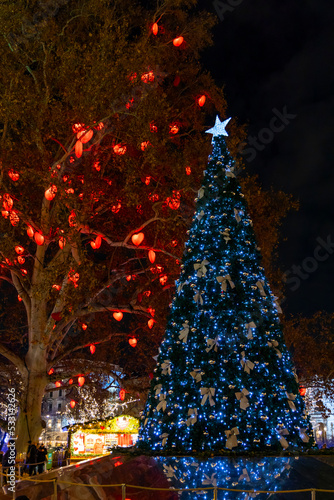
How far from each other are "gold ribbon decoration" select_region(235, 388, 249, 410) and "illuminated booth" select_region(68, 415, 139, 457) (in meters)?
13.1

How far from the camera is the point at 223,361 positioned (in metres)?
7.82

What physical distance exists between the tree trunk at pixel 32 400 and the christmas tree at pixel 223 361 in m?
6.06

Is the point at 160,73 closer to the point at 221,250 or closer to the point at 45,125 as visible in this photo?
the point at 45,125

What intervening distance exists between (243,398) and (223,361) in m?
0.68

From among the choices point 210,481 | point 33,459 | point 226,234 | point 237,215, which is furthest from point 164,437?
point 33,459

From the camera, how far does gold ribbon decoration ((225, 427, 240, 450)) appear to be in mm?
7301

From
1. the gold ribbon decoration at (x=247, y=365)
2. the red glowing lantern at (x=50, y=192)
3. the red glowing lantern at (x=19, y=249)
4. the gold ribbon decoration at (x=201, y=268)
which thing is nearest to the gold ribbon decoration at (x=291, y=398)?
the gold ribbon decoration at (x=247, y=365)

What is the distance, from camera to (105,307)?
14.4 meters

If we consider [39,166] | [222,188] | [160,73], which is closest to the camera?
[222,188]

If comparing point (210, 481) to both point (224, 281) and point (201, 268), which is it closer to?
point (224, 281)

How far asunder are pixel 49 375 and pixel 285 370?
325 inches

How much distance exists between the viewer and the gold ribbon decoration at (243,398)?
24.4 feet

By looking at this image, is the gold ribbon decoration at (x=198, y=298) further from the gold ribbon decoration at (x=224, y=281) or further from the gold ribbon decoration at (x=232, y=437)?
the gold ribbon decoration at (x=232, y=437)

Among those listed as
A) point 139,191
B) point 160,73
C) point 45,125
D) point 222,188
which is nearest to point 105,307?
point 139,191
